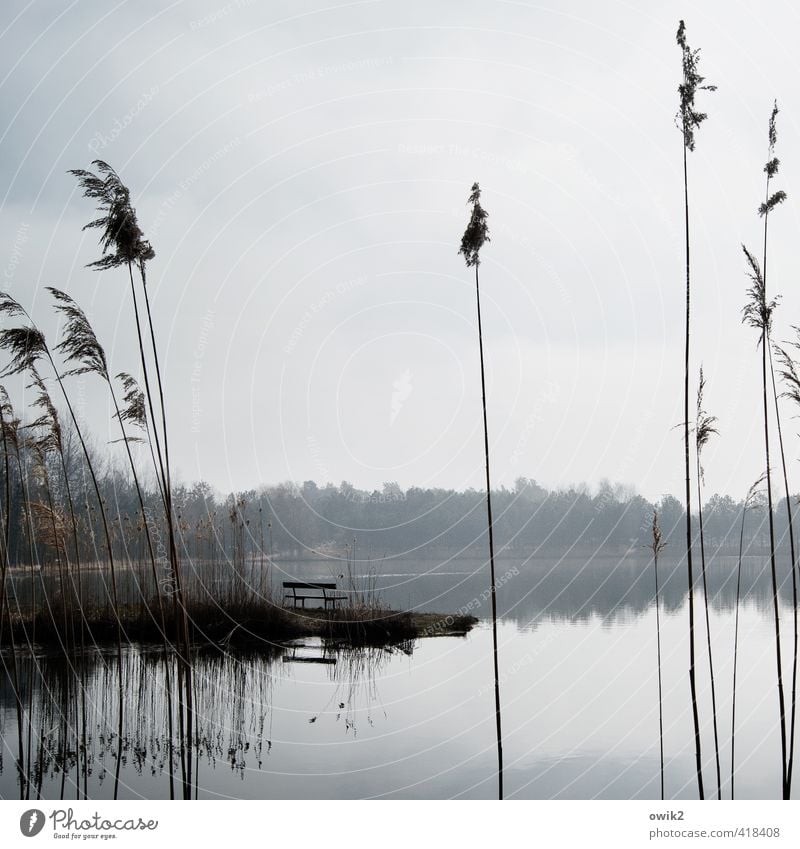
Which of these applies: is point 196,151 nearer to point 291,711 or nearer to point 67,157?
point 67,157

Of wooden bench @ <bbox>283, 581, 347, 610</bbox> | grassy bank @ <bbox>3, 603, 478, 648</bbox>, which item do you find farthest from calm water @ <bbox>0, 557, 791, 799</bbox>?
wooden bench @ <bbox>283, 581, 347, 610</bbox>

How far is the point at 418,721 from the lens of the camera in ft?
29.1

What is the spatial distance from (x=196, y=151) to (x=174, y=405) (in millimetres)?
2334

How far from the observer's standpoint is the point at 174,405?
25.6 feet

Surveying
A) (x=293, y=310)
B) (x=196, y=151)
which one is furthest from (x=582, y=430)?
(x=196, y=151)

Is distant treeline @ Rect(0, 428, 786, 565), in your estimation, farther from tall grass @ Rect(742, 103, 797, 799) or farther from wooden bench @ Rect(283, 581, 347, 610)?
tall grass @ Rect(742, 103, 797, 799)

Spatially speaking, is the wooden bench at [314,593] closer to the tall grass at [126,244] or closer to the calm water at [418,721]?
the calm water at [418,721]
